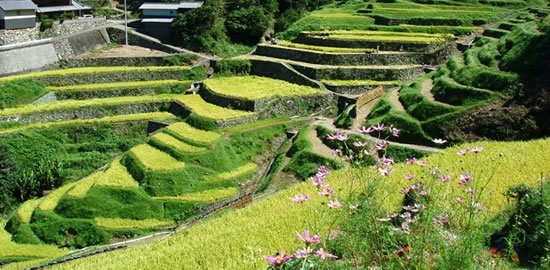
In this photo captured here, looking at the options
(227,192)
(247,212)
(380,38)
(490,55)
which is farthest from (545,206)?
(380,38)

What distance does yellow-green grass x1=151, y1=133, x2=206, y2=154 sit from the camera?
86.2ft

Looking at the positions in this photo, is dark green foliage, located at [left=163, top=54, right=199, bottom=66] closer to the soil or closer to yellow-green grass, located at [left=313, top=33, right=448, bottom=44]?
the soil

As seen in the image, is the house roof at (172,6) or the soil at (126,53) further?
the house roof at (172,6)

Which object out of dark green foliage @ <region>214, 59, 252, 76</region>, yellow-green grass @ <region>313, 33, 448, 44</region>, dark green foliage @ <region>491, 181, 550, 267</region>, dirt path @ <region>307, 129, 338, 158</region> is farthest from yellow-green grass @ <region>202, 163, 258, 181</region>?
dark green foliage @ <region>491, 181, 550, 267</region>

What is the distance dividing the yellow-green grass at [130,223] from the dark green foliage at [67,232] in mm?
350

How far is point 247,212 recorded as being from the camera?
48.8ft

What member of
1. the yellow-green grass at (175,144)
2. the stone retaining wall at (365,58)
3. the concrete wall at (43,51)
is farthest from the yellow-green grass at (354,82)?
the concrete wall at (43,51)

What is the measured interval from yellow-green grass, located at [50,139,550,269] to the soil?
2925cm

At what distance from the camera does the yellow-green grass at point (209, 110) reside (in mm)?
30173

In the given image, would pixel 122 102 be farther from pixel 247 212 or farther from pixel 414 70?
pixel 247 212

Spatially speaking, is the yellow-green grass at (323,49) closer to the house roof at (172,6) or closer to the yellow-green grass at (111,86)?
the yellow-green grass at (111,86)

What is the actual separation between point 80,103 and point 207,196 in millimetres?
14305

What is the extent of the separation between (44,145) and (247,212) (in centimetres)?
1914

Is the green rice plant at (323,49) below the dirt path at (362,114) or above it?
above
